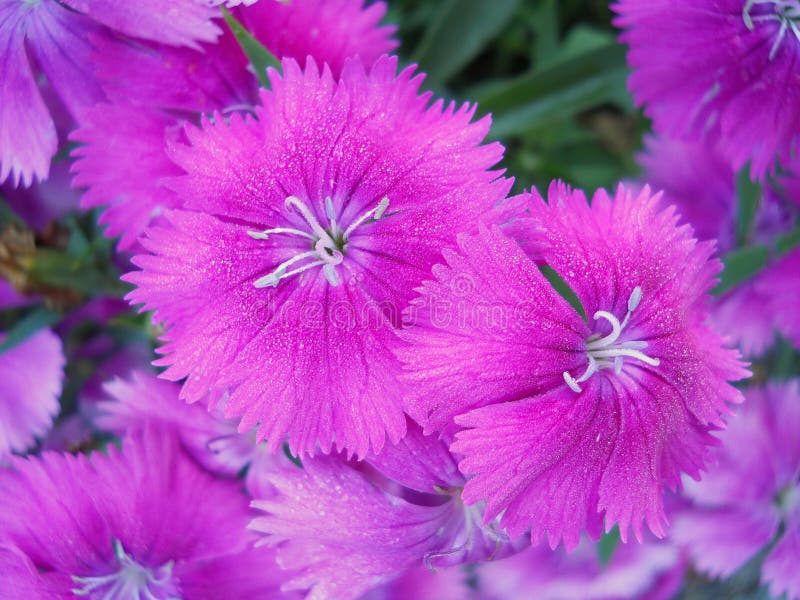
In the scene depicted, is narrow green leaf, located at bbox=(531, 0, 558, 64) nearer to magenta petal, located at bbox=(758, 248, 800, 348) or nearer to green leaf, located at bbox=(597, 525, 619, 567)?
magenta petal, located at bbox=(758, 248, 800, 348)

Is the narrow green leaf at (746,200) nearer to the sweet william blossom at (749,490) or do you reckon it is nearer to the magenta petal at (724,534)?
the sweet william blossom at (749,490)

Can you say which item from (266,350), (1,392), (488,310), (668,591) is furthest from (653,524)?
(1,392)

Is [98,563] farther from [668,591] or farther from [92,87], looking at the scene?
[668,591]

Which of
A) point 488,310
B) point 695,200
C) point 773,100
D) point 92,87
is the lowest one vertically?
point 488,310

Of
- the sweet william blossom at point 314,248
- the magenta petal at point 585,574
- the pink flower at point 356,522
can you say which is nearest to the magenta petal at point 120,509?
the pink flower at point 356,522

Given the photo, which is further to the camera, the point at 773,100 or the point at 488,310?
the point at 773,100

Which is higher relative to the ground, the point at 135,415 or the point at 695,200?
the point at 695,200

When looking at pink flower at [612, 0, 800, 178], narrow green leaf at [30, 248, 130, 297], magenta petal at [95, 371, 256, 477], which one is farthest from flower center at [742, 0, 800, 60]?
narrow green leaf at [30, 248, 130, 297]
